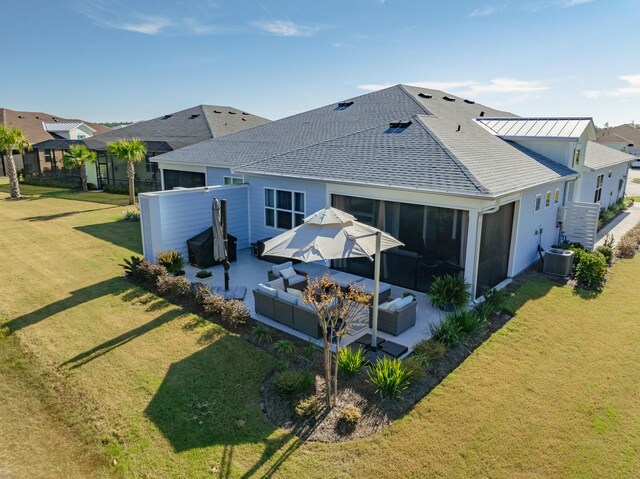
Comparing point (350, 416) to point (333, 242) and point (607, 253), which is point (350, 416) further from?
point (607, 253)

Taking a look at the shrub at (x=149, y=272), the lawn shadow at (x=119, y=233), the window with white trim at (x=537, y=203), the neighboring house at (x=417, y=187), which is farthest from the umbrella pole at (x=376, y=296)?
the lawn shadow at (x=119, y=233)

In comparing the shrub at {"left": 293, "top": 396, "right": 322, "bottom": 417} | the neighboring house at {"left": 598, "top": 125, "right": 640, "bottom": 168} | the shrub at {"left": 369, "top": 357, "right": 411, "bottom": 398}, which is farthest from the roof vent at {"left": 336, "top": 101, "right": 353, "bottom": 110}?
the neighboring house at {"left": 598, "top": 125, "right": 640, "bottom": 168}

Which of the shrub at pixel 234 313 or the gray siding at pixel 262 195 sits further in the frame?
the gray siding at pixel 262 195

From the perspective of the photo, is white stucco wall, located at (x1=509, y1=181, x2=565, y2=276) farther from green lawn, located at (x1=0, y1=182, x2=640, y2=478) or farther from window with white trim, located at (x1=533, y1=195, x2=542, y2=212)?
green lawn, located at (x1=0, y1=182, x2=640, y2=478)

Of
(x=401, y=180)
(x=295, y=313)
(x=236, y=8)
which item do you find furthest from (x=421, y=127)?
(x=236, y=8)

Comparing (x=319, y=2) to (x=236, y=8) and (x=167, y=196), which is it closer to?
(x=236, y=8)

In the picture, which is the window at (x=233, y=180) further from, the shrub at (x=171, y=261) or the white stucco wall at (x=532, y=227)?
the white stucco wall at (x=532, y=227)
